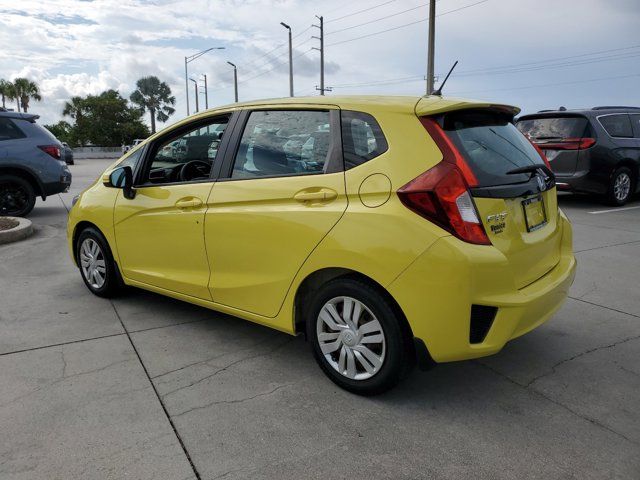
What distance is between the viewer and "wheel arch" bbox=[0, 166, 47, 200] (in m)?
9.02

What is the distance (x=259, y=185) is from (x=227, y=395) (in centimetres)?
121

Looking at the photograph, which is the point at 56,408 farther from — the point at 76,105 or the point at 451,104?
the point at 76,105

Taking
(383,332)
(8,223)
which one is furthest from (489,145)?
(8,223)

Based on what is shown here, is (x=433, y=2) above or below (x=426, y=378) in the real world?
above

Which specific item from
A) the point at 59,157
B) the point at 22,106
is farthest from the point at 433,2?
the point at 22,106

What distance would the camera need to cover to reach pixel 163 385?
3.08 m

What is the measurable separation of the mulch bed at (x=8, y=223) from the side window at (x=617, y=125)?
9429 millimetres

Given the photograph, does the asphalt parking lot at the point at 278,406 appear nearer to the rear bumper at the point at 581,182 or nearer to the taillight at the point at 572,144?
the rear bumper at the point at 581,182

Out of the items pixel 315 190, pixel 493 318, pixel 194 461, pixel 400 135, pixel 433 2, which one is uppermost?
pixel 433 2

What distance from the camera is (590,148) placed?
29.3 ft

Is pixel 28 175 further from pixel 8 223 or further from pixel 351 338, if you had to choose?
pixel 351 338

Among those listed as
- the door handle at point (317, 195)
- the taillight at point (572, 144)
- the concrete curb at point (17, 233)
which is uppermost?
the taillight at point (572, 144)

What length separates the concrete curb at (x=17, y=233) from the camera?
7.07 m

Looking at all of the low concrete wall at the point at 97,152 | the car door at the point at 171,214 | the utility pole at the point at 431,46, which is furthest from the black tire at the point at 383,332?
the low concrete wall at the point at 97,152
